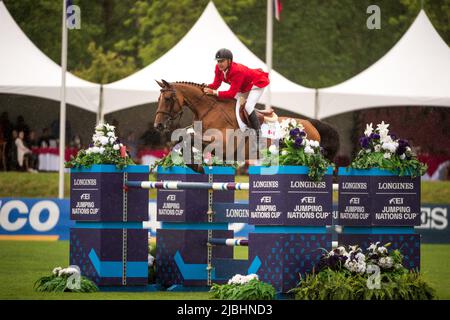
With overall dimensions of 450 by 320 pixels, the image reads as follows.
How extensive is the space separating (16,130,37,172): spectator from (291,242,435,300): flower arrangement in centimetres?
1905

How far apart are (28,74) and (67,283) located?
1460cm

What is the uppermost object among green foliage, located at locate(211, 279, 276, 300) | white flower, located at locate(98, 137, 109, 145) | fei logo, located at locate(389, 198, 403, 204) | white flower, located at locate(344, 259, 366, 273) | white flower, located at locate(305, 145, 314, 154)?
white flower, located at locate(98, 137, 109, 145)

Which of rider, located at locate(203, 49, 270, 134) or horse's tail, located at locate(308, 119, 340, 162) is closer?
rider, located at locate(203, 49, 270, 134)

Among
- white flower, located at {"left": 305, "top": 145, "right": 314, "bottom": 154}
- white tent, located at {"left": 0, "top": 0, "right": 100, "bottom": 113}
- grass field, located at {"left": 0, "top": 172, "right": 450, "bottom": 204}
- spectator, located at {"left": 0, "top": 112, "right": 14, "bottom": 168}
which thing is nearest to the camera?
white flower, located at {"left": 305, "top": 145, "right": 314, "bottom": 154}

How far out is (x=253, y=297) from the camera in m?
10.6

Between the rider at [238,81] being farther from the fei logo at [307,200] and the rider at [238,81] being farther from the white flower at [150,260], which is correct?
the fei logo at [307,200]

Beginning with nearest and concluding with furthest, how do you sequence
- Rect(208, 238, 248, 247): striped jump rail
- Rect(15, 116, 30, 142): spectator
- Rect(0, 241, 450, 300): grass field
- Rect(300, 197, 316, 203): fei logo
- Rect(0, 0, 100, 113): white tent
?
Rect(300, 197, 316, 203): fei logo → Rect(0, 241, 450, 300): grass field → Rect(208, 238, 248, 247): striped jump rail → Rect(0, 0, 100, 113): white tent → Rect(15, 116, 30, 142): spectator

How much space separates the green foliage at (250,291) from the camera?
10.6m

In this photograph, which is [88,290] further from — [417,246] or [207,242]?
[417,246]

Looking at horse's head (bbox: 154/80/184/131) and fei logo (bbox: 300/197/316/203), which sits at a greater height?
horse's head (bbox: 154/80/184/131)

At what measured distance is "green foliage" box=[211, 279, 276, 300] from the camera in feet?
34.8

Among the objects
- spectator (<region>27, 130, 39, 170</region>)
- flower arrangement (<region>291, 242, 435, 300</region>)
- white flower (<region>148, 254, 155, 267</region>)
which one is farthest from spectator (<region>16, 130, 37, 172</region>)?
flower arrangement (<region>291, 242, 435, 300</region>)

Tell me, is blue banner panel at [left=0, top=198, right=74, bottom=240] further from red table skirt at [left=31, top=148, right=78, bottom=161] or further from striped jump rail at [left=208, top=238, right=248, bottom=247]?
striped jump rail at [left=208, top=238, right=248, bottom=247]

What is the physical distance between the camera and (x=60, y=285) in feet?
40.9
